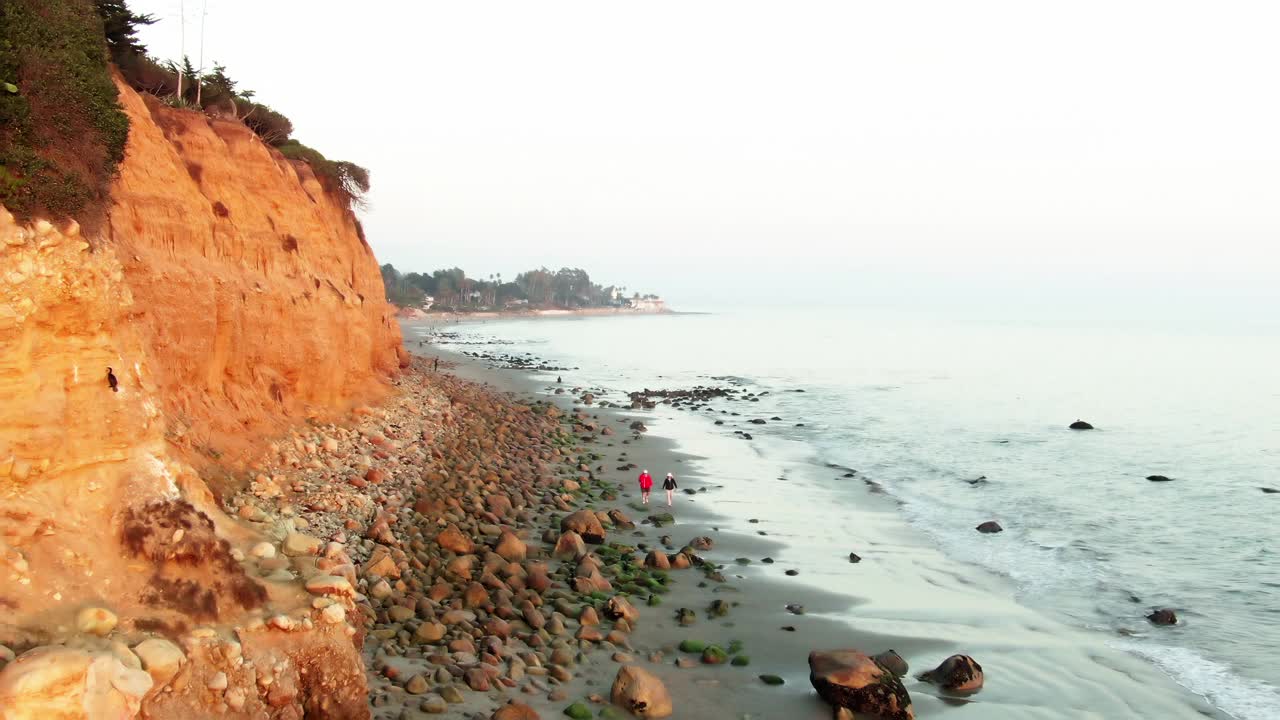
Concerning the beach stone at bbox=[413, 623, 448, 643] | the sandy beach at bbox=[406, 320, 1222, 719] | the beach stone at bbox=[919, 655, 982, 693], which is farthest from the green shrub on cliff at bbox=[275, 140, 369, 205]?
the beach stone at bbox=[919, 655, 982, 693]

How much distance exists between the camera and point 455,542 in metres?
14.2

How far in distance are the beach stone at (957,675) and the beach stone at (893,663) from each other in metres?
0.25

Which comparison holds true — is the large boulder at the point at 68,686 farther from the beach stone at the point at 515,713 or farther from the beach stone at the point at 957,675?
the beach stone at the point at 957,675

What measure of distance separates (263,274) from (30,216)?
1151cm

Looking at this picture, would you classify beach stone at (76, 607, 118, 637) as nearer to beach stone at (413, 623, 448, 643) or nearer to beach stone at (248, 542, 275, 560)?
beach stone at (248, 542, 275, 560)

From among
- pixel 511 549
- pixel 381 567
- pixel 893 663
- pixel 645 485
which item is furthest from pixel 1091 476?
pixel 381 567

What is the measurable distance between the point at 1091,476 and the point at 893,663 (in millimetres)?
19512

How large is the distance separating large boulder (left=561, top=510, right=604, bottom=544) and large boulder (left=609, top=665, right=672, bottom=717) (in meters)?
6.57

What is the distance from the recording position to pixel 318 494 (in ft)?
45.9

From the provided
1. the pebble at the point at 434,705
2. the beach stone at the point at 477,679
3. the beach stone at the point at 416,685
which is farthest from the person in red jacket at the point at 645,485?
the pebble at the point at 434,705

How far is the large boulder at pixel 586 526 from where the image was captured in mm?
16391

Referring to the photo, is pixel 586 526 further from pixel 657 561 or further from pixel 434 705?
pixel 434 705

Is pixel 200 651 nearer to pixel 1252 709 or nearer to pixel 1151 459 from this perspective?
pixel 1252 709

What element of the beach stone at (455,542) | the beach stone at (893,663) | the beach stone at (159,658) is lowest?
the beach stone at (893,663)
